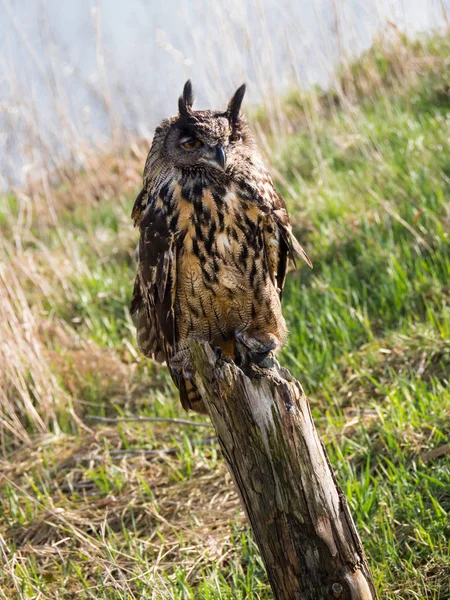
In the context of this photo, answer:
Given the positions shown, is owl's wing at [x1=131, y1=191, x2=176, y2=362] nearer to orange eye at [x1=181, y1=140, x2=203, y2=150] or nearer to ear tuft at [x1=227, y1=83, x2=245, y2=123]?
orange eye at [x1=181, y1=140, x2=203, y2=150]

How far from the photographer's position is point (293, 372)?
3906mm

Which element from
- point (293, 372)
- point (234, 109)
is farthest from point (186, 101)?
point (293, 372)

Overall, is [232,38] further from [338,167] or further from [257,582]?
[257,582]

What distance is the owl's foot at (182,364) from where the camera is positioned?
296 cm

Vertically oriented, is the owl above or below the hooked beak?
below

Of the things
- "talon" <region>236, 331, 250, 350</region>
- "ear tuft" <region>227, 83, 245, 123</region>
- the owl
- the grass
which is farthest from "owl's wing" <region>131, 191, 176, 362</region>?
the grass

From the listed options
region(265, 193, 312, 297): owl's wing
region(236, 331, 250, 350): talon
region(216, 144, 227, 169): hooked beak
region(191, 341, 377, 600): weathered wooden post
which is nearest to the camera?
region(191, 341, 377, 600): weathered wooden post

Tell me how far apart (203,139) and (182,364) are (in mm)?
926

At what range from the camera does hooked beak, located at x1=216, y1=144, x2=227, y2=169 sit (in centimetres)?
273

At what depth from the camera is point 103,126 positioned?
24.7ft

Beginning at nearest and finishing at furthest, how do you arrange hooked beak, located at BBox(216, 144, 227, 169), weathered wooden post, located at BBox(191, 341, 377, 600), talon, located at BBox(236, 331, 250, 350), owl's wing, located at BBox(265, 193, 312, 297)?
weathered wooden post, located at BBox(191, 341, 377, 600), hooked beak, located at BBox(216, 144, 227, 169), owl's wing, located at BBox(265, 193, 312, 297), talon, located at BBox(236, 331, 250, 350)

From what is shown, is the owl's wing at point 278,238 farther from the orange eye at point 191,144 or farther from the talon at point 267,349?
the orange eye at point 191,144

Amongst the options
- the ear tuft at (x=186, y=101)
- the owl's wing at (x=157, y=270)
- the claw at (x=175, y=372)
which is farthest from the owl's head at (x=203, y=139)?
the claw at (x=175, y=372)

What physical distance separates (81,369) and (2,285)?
0.72 metres
